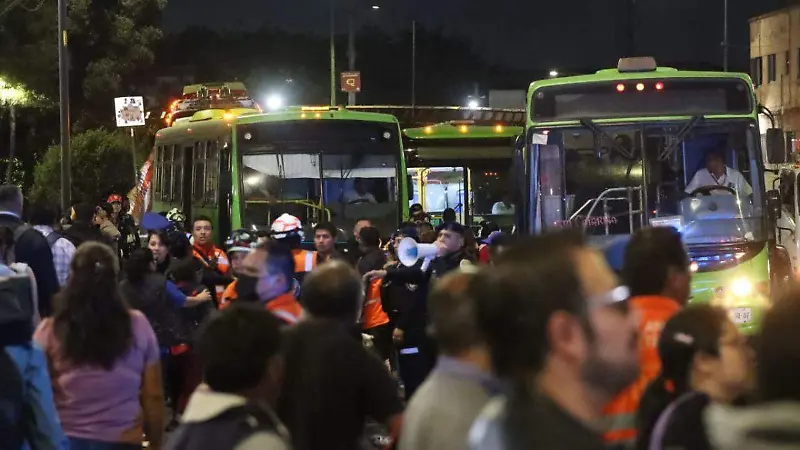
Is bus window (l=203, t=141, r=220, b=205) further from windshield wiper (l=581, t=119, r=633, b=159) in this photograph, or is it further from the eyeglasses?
the eyeglasses

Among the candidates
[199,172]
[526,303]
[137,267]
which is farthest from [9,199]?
[199,172]

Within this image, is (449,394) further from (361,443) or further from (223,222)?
(223,222)

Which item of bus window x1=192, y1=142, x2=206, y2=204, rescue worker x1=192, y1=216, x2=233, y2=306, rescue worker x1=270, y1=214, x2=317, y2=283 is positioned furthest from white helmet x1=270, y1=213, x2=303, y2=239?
bus window x1=192, y1=142, x2=206, y2=204

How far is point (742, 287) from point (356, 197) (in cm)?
648

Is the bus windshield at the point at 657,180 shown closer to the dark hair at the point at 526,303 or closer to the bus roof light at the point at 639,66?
the bus roof light at the point at 639,66

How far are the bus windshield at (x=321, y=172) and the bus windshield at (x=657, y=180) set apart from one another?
4.95m

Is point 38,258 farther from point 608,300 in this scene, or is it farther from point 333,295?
point 608,300

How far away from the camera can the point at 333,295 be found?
5012 millimetres

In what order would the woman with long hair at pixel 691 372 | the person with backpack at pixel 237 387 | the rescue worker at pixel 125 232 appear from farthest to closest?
the rescue worker at pixel 125 232, the person with backpack at pixel 237 387, the woman with long hair at pixel 691 372

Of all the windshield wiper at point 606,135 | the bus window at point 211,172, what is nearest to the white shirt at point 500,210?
the bus window at point 211,172

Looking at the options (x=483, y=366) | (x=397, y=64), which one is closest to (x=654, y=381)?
(x=483, y=366)

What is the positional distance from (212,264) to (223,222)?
5.42 m

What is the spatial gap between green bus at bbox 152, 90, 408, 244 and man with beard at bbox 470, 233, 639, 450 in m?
13.3

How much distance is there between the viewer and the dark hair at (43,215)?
36.0 feet
